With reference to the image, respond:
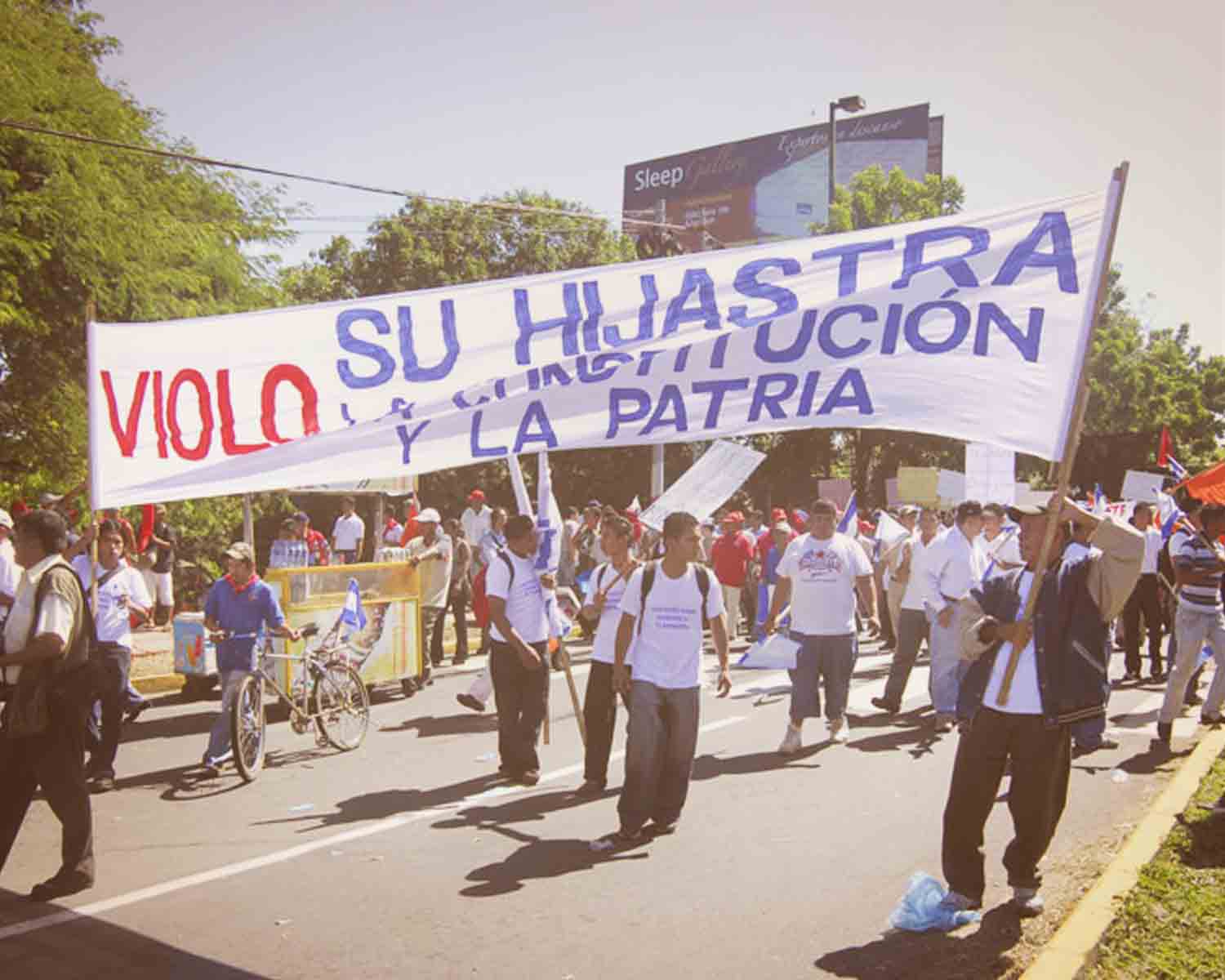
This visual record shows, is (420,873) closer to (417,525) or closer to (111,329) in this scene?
(111,329)

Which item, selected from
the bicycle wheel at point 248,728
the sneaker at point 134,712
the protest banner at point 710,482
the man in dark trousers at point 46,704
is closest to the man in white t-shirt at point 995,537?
the protest banner at point 710,482

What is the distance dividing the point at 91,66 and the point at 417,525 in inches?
351

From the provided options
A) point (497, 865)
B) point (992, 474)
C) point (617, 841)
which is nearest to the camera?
point (992, 474)

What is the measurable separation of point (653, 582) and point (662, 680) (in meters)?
0.59

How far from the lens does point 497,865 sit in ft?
21.6

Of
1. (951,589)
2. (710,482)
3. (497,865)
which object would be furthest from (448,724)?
(951,589)

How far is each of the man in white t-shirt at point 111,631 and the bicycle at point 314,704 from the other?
2.71 ft

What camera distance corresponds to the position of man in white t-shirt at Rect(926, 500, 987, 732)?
10.2 m

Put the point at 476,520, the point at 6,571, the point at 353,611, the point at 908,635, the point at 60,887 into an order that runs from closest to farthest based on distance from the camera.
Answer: the point at 60,887 < the point at 6,571 < the point at 353,611 < the point at 908,635 < the point at 476,520

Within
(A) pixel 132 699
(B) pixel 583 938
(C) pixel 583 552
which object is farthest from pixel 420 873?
(C) pixel 583 552

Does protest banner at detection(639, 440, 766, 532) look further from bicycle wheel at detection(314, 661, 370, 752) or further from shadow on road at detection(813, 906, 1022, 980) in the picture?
shadow on road at detection(813, 906, 1022, 980)

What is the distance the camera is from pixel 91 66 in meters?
18.0

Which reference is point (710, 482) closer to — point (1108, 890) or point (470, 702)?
point (470, 702)

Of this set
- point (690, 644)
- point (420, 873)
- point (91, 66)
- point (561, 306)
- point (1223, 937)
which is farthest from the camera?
point (91, 66)
